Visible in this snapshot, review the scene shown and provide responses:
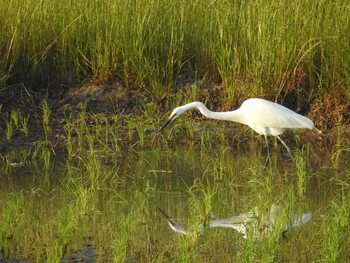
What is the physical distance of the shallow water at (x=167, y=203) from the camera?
5.68 meters

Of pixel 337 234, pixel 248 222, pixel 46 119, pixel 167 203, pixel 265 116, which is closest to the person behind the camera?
pixel 337 234

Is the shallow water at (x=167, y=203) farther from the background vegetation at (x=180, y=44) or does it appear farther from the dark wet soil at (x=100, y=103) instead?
the background vegetation at (x=180, y=44)

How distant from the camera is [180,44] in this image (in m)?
9.93

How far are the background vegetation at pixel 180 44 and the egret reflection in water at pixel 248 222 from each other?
9.84 feet

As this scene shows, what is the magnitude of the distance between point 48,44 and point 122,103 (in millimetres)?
1064

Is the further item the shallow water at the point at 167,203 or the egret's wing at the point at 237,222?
the egret's wing at the point at 237,222

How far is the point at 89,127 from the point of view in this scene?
9.36 meters

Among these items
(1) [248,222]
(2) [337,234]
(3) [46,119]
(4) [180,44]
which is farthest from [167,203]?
(4) [180,44]

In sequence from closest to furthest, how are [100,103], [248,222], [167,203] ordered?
[248,222], [167,203], [100,103]

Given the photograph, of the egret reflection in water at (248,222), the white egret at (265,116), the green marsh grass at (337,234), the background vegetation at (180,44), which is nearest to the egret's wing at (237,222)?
the egret reflection in water at (248,222)

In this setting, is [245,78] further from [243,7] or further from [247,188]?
[247,188]

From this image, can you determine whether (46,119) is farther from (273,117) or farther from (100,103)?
(273,117)

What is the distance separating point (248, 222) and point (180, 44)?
4.13 metres

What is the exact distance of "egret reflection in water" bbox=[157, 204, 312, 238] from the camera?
613 centimetres
